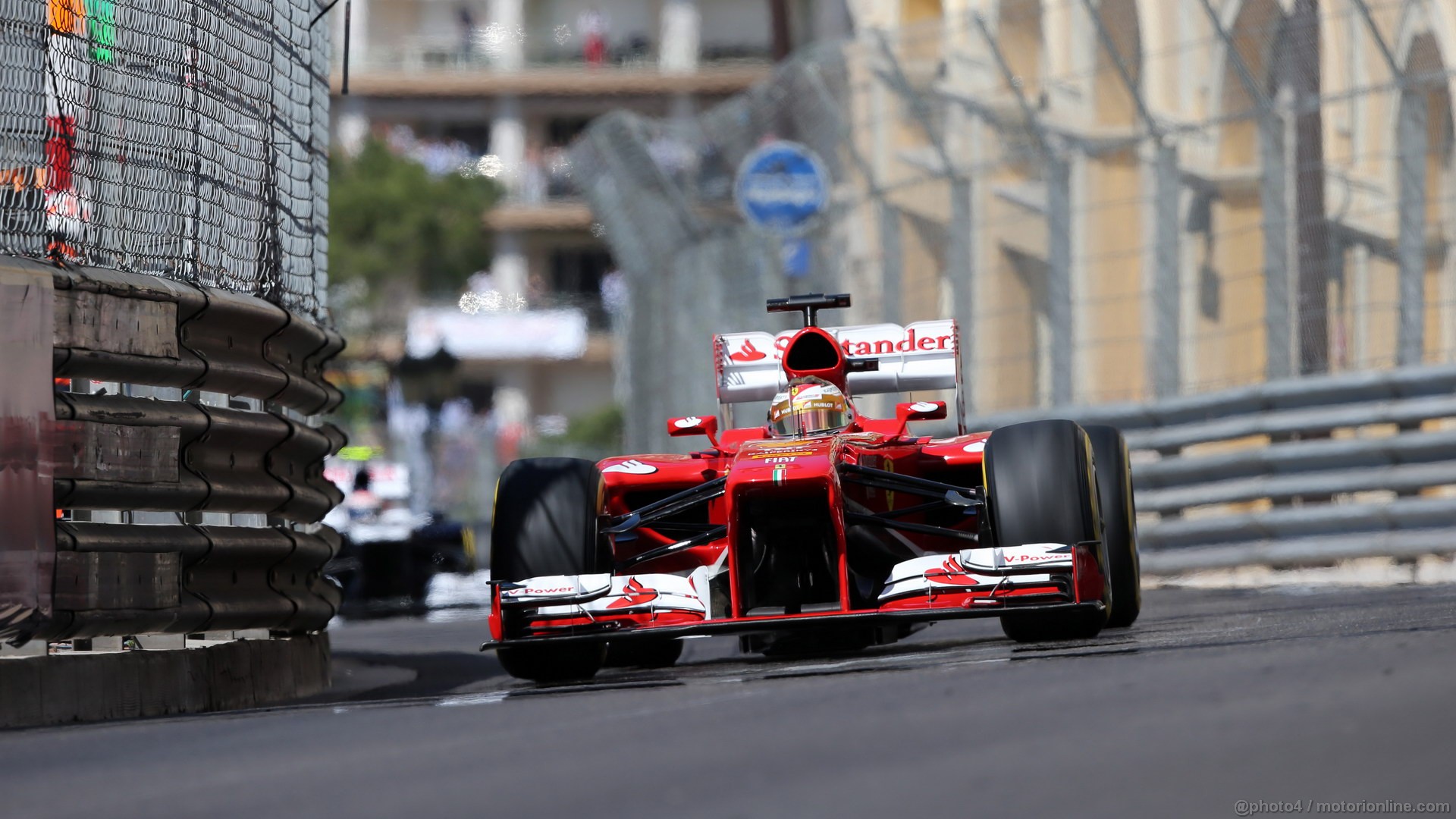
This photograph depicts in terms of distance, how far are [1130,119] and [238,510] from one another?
26.0ft

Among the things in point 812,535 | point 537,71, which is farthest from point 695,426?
point 537,71

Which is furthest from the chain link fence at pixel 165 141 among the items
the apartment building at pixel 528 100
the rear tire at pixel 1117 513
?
the apartment building at pixel 528 100

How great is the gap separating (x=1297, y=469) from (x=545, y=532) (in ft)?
22.3

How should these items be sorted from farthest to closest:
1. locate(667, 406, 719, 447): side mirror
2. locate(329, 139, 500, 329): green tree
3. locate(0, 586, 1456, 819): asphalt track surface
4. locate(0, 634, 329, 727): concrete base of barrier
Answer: locate(329, 139, 500, 329): green tree
locate(667, 406, 719, 447): side mirror
locate(0, 634, 329, 727): concrete base of barrier
locate(0, 586, 1456, 819): asphalt track surface

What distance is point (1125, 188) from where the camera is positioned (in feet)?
49.4

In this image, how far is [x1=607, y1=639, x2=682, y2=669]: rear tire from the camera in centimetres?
973

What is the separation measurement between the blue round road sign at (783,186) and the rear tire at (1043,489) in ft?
31.7

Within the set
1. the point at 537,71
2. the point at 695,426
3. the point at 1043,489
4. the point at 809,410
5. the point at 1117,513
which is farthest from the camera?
the point at 537,71

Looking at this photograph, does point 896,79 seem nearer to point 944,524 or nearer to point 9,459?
point 944,524

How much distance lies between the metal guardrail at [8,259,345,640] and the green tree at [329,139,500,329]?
42.1 meters

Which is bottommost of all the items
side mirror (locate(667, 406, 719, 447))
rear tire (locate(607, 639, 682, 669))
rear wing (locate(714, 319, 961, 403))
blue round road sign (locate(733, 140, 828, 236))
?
rear tire (locate(607, 639, 682, 669))

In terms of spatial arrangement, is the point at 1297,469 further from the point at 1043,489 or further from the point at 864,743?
the point at 864,743

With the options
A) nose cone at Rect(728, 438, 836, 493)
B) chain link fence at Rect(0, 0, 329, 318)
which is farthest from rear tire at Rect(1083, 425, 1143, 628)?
chain link fence at Rect(0, 0, 329, 318)

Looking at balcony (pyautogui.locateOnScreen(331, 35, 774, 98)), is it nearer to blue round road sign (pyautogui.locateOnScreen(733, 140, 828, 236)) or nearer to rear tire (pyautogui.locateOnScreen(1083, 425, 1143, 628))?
blue round road sign (pyautogui.locateOnScreen(733, 140, 828, 236))
